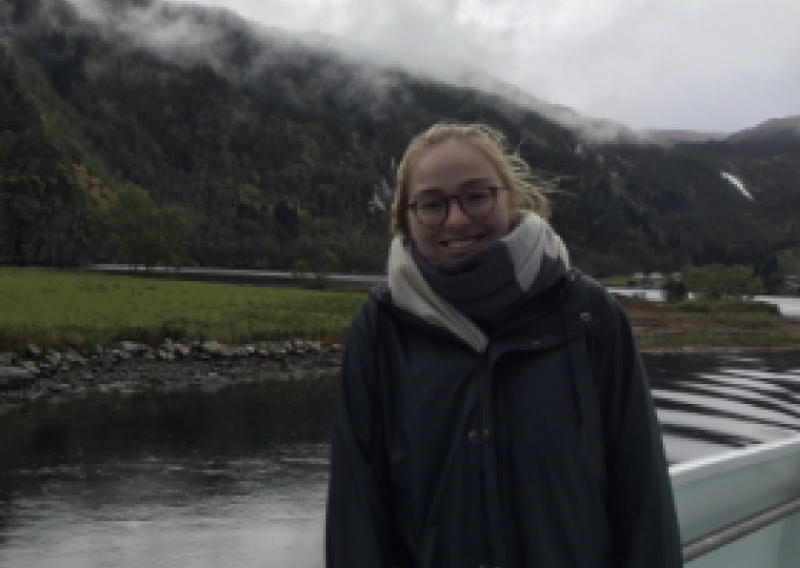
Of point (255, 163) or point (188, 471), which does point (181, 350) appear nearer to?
point (188, 471)

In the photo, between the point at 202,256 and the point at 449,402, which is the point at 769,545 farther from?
the point at 202,256

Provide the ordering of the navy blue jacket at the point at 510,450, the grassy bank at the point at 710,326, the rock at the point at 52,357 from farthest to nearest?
the grassy bank at the point at 710,326 < the rock at the point at 52,357 < the navy blue jacket at the point at 510,450

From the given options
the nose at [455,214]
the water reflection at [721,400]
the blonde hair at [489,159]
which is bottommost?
the water reflection at [721,400]

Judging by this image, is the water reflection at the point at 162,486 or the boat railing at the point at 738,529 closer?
the boat railing at the point at 738,529

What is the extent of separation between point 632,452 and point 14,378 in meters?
20.1

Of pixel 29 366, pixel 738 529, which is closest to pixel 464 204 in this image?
pixel 738 529

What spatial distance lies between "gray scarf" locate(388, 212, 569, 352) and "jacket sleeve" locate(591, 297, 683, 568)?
0.17 meters

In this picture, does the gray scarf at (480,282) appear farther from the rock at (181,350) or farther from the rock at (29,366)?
the rock at (181,350)

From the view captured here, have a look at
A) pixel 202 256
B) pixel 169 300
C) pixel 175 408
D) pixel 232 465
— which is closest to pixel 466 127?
pixel 232 465

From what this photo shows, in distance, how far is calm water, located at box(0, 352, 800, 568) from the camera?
829 centimetres

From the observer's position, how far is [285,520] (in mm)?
9094

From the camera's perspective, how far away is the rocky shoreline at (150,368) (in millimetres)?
18344

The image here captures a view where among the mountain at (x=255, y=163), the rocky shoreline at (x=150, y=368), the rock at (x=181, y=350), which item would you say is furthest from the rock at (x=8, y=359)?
the mountain at (x=255, y=163)

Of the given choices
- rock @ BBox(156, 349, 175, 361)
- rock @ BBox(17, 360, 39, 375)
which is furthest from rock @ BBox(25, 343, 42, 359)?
rock @ BBox(156, 349, 175, 361)
